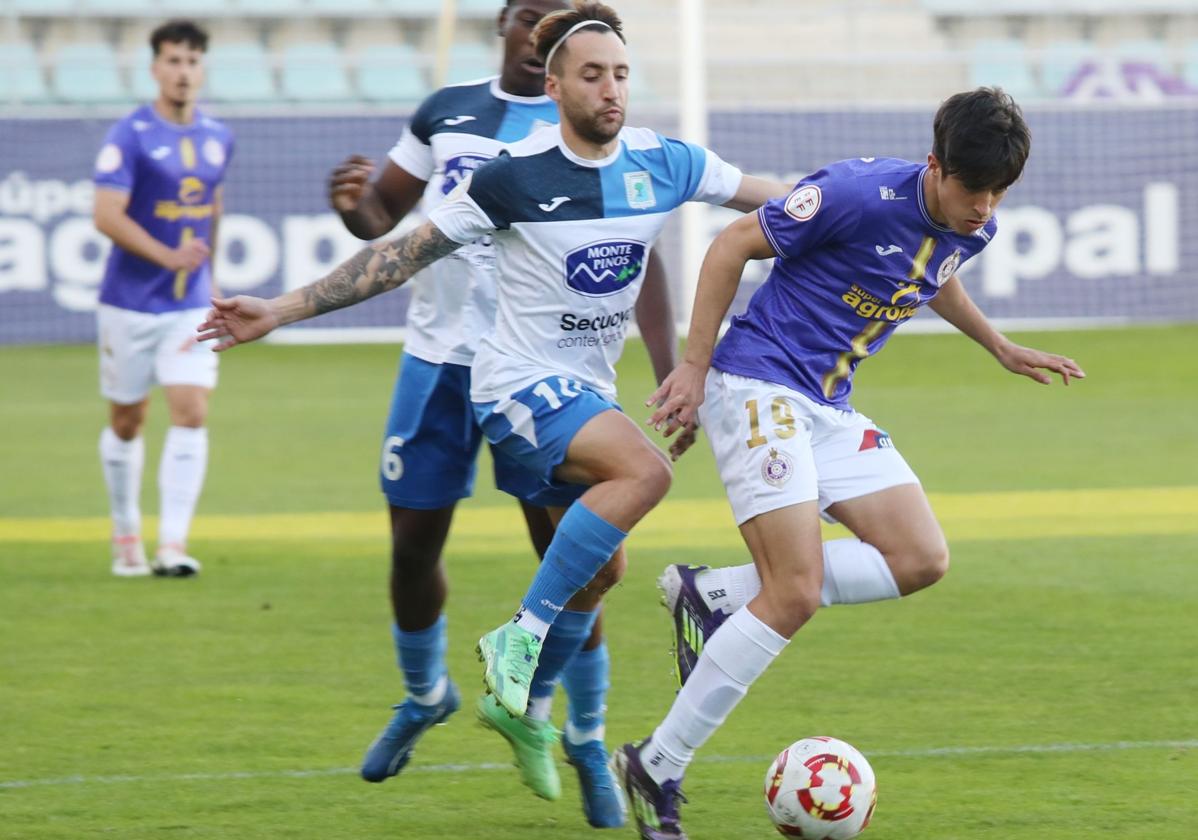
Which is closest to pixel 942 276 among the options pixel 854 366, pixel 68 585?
pixel 854 366

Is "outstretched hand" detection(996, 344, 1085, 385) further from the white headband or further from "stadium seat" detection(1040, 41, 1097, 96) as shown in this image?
"stadium seat" detection(1040, 41, 1097, 96)

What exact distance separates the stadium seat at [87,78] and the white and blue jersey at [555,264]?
1722cm

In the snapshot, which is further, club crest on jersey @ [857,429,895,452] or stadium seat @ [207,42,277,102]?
stadium seat @ [207,42,277,102]

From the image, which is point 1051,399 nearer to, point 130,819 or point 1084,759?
point 1084,759

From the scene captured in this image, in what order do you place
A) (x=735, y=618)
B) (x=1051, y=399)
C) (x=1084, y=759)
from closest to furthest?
(x=735, y=618), (x=1084, y=759), (x=1051, y=399)

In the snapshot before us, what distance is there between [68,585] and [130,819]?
3737mm

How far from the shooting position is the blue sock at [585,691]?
499 cm

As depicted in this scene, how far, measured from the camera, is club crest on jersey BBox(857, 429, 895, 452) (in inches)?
190

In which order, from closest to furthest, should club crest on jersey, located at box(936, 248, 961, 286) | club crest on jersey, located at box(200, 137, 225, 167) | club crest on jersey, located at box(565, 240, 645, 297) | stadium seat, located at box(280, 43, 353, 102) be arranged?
1. club crest on jersey, located at box(565, 240, 645, 297)
2. club crest on jersey, located at box(936, 248, 961, 286)
3. club crest on jersey, located at box(200, 137, 225, 167)
4. stadium seat, located at box(280, 43, 353, 102)

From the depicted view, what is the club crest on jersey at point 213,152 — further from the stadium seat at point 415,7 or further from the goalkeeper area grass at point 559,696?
the stadium seat at point 415,7

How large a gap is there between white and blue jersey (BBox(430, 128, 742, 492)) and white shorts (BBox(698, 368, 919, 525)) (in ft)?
1.01

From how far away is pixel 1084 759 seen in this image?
5188 millimetres

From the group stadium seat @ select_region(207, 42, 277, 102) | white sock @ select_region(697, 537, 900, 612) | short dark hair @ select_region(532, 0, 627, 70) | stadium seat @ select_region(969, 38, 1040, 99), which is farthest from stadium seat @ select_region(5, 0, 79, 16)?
white sock @ select_region(697, 537, 900, 612)

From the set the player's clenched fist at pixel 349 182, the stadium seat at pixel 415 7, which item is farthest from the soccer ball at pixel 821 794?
the stadium seat at pixel 415 7
